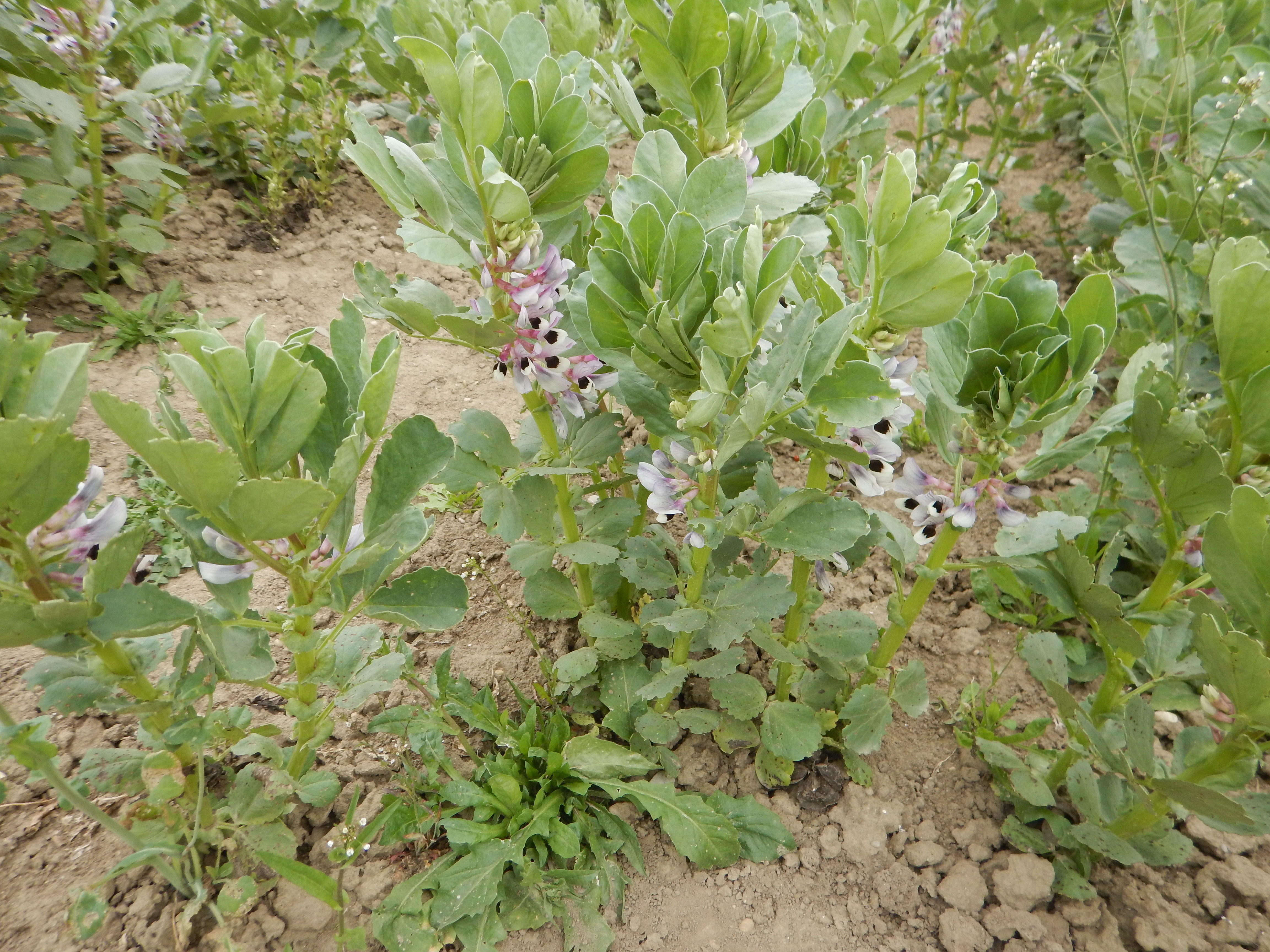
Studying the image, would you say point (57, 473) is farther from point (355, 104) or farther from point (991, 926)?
point (355, 104)

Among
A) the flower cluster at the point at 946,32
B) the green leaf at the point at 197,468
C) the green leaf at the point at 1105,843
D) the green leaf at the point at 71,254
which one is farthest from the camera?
the flower cluster at the point at 946,32

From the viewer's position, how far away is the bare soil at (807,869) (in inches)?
60.2

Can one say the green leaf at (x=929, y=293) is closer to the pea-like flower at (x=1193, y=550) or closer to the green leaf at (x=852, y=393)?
the green leaf at (x=852, y=393)

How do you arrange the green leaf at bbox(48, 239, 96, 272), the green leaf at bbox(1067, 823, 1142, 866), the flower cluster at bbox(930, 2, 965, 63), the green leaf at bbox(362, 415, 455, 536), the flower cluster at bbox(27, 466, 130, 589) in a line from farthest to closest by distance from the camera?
the flower cluster at bbox(930, 2, 965, 63), the green leaf at bbox(48, 239, 96, 272), the green leaf at bbox(1067, 823, 1142, 866), the green leaf at bbox(362, 415, 455, 536), the flower cluster at bbox(27, 466, 130, 589)

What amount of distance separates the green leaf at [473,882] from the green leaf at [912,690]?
0.87 meters

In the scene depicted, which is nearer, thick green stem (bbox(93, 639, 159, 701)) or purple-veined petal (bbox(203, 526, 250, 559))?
purple-veined petal (bbox(203, 526, 250, 559))

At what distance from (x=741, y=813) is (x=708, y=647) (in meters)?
0.38

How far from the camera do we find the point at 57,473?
104cm

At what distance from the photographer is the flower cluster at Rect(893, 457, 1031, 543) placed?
4.33ft

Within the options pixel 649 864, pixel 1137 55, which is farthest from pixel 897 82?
pixel 649 864

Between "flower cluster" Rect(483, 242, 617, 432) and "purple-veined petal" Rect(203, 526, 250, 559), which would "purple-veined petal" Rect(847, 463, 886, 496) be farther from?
"purple-veined petal" Rect(203, 526, 250, 559)

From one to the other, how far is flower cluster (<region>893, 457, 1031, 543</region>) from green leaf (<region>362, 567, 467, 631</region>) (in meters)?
0.79

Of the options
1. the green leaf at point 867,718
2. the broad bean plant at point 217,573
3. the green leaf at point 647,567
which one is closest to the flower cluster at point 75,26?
the broad bean plant at point 217,573

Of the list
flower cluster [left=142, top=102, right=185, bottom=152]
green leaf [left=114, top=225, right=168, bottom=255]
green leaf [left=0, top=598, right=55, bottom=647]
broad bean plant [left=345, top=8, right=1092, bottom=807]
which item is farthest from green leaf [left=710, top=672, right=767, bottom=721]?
flower cluster [left=142, top=102, right=185, bottom=152]
